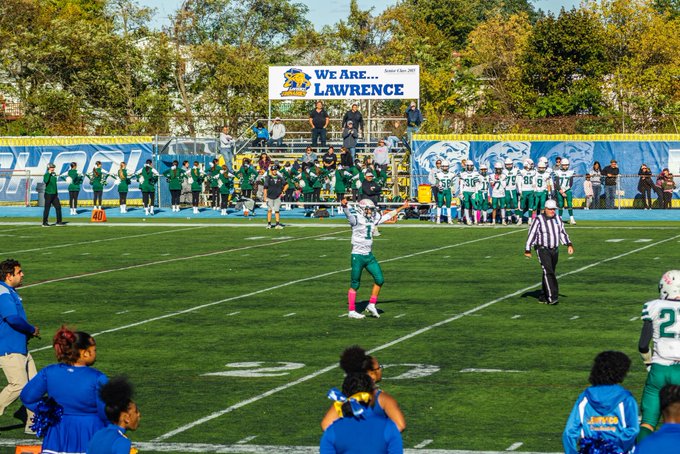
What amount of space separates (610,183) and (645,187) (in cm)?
125

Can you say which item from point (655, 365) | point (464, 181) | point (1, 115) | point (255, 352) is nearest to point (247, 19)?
point (1, 115)

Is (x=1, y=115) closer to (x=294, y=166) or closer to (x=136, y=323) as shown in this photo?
(x=294, y=166)

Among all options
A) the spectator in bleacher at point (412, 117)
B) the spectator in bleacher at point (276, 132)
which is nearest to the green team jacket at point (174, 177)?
the spectator in bleacher at point (276, 132)

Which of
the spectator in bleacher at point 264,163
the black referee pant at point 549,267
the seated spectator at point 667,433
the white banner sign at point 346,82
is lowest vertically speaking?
the black referee pant at point 549,267

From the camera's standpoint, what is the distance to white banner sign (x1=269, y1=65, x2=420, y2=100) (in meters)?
51.3

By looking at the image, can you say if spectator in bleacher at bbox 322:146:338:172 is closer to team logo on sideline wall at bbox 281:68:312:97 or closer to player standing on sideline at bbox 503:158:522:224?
team logo on sideline wall at bbox 281:68:312:97

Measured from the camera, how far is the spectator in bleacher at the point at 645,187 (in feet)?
150

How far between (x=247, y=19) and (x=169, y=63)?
42.3 feet

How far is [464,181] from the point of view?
40562 mm

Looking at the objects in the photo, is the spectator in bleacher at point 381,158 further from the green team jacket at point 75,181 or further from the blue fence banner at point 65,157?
the green team jacket at point 75,181

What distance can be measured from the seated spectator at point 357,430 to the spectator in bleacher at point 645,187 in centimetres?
3998

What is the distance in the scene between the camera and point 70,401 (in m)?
8.77

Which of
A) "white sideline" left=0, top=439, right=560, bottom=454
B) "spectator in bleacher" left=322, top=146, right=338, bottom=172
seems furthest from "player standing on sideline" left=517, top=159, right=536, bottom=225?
"white sideline" left=0, top=439, right=560, bottom=454

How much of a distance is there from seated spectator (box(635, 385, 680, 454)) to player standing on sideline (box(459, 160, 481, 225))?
33.3 meters
